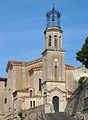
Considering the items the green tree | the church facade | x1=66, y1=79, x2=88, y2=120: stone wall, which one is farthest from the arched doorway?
the green tree

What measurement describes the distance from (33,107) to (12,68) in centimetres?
1513

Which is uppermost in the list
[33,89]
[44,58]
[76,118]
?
[44,58]

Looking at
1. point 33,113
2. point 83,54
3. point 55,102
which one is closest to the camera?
point 83,54

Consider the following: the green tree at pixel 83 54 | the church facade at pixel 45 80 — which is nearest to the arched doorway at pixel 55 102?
the church facade at pixel 45 80

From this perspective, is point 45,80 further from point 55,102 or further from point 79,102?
point 79,102

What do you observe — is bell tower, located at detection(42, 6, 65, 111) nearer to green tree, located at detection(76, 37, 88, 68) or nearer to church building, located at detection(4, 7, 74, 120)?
→ church building, located at detection(4, 7, 74, 120)

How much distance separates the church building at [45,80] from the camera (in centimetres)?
7800

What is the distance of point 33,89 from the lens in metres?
86.5

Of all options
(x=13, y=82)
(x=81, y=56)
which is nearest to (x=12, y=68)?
(x=13, y=82)

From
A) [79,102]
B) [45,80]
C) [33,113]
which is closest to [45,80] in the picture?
[45,80]

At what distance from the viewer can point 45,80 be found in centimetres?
7894

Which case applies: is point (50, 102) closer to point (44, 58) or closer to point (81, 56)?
point (44, 58)

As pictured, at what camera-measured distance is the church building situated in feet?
256

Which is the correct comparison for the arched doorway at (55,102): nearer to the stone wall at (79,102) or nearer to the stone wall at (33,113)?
the stone wall at (33,113)
